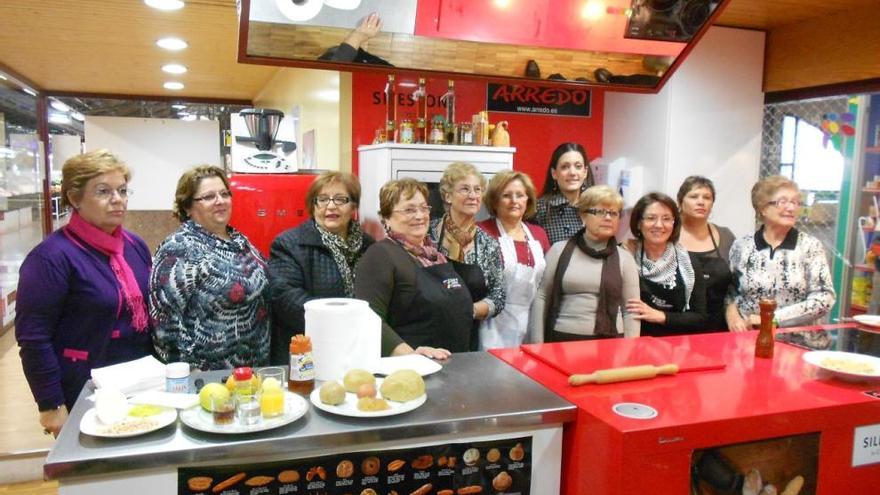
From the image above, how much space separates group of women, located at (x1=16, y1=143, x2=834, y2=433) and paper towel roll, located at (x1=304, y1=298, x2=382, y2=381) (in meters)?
0.32

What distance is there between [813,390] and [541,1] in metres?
1.46

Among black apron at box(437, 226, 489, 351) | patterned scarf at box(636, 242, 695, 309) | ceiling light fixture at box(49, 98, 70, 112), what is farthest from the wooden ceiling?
black apron at box(437, 226, 489, 351)

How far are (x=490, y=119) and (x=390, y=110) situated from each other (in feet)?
2.34

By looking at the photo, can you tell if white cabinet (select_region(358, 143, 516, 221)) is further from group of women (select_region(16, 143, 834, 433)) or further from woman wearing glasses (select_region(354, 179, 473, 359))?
woman wearing glasses (select_region(354, 179, 473, 359))

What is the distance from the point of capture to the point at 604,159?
475 centimetres

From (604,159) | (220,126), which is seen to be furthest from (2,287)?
(604,159)

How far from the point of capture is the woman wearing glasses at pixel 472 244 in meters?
2.89

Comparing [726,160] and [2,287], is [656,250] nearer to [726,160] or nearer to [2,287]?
[726,160]

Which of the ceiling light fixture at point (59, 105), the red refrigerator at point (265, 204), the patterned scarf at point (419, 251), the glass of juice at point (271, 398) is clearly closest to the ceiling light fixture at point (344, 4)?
the patterned scarf at point (419, 251)

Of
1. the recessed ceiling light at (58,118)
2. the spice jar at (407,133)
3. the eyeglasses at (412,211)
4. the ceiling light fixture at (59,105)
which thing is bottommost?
the eyeglasses at (412,211)

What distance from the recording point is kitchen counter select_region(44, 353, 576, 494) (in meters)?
1.37

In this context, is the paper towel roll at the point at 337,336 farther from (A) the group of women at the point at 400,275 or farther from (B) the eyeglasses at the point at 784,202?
(B) the eyeglasses at the point at 784,202

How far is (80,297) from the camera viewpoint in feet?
7.18

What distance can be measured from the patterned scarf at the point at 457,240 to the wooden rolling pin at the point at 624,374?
1.14 meters
